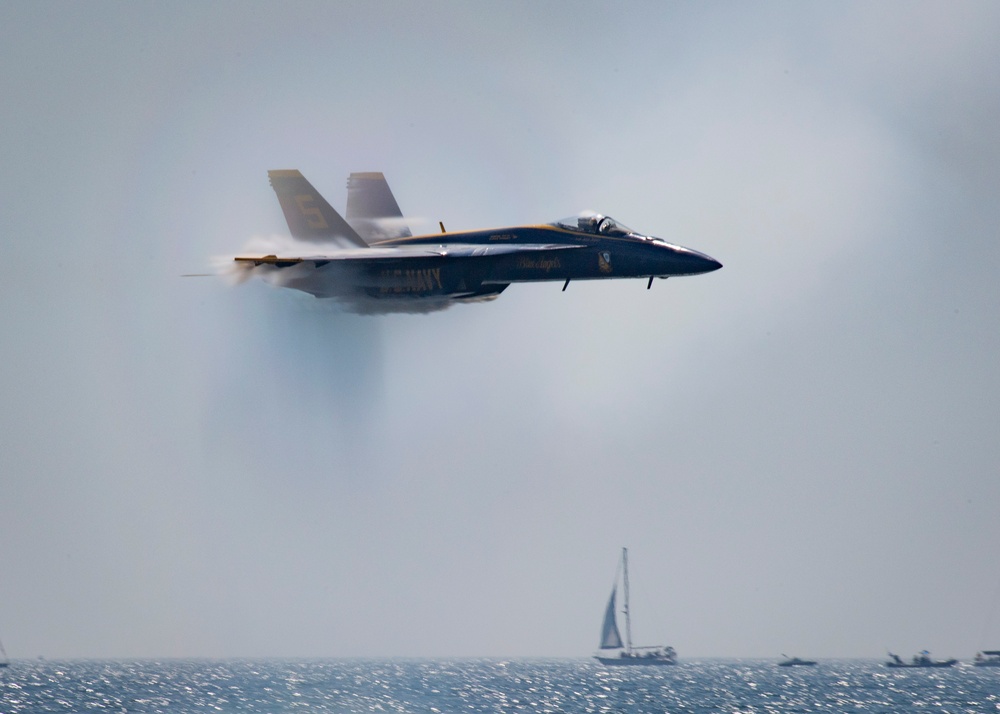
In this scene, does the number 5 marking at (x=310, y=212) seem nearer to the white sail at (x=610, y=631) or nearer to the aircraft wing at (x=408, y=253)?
the aircraft wing at (x=408, y=253)

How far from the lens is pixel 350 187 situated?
200ft

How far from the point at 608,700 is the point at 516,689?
27.2 metres

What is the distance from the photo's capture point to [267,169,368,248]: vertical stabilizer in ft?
188

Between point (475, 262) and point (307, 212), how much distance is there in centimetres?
1029

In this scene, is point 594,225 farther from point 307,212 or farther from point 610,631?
point 610,631

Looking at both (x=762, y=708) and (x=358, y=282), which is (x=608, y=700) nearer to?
(x=762, y=708)

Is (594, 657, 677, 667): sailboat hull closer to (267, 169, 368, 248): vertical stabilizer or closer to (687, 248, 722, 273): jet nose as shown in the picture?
(267, 169, 368, 248): vertical stabilizer

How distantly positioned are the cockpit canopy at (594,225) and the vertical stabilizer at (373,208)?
8904 millimetres

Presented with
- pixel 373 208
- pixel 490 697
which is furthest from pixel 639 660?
pixel 373 208

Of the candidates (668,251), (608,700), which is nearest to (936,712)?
(608,700)

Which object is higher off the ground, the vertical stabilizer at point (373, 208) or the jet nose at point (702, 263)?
the vertical stabilizer at point (373, 208)

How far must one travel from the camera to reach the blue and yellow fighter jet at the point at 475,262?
51.0 metres

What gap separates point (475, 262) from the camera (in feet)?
171

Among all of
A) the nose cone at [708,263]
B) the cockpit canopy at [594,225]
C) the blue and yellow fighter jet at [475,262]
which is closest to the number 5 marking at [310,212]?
the blue and yellow fighter jet at [475,262]
